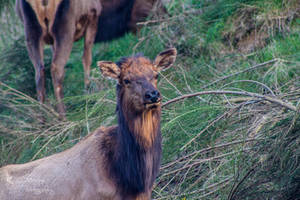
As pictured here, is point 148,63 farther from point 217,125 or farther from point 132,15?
point 132,15

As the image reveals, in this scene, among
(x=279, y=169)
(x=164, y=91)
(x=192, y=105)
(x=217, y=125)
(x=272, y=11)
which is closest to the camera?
(x=279, y=169)

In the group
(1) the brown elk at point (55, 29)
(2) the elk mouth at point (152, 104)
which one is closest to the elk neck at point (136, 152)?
(2) the elk mouth at point (152, 104)

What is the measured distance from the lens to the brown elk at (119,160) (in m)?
5.01

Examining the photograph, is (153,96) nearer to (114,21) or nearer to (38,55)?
Result: (38,55)

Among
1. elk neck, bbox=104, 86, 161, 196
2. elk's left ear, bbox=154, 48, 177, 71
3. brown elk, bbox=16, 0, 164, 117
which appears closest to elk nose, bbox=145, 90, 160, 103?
elk neck, bbox=104, 86, 161, 196

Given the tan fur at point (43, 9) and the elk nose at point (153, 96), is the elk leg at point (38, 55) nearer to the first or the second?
the tan fur at point (43, 9)

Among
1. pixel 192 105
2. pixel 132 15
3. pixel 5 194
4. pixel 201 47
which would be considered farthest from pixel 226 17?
pixel 5 194

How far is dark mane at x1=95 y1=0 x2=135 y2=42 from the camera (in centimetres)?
1074

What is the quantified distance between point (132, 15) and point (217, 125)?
5.75 meters

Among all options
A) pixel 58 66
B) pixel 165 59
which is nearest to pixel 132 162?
pixel 165 59

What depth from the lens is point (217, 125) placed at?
19.5ft

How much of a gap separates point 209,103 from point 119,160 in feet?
5.13

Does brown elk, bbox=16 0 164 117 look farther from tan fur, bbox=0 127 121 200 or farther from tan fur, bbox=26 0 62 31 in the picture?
tan fur, bbox=0 127 121 200

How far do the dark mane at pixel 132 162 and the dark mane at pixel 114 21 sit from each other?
575 centimetres
